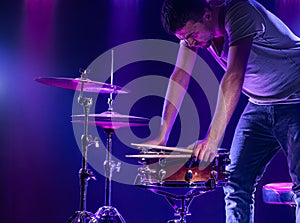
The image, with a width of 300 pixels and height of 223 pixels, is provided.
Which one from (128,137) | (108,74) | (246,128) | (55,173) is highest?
(108,74)

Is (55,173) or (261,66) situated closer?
(261,66)

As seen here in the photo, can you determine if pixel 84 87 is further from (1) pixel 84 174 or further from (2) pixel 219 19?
(2) pixel 219 19

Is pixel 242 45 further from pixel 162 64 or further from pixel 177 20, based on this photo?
pixel 162 64

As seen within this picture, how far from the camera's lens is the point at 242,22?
162 centimetres

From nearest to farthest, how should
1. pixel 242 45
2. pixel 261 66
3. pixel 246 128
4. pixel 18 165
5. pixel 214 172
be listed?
1. pixel 242 45
2. pixel 214 172
3. pixel 261 66
4. pixel 246 128
5. pixel 18 165

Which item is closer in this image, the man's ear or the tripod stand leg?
the man's ear

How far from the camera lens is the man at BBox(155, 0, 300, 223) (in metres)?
1.59

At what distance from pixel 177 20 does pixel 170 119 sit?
Result: 0.52 meters

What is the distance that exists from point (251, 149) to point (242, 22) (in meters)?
Answer: 0.60

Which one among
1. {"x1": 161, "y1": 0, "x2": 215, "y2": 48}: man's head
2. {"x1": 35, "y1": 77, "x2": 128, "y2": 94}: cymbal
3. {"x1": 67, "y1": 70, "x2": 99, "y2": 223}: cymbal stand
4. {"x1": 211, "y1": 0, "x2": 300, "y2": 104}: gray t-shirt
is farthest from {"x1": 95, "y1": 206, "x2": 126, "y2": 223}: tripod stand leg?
{"x1": 161, "y1": 0, "x2": 215, "y2": 48}: man's head

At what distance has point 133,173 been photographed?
11.6 feet

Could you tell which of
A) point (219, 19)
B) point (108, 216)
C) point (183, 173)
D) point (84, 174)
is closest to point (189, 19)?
point (219, 19)

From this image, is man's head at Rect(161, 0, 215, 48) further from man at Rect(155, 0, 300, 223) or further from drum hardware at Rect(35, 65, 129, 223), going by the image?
drum hardware at Rect(35, 65, 129, 223)

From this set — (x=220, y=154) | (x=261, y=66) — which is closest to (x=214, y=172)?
(x=220, y=154)
